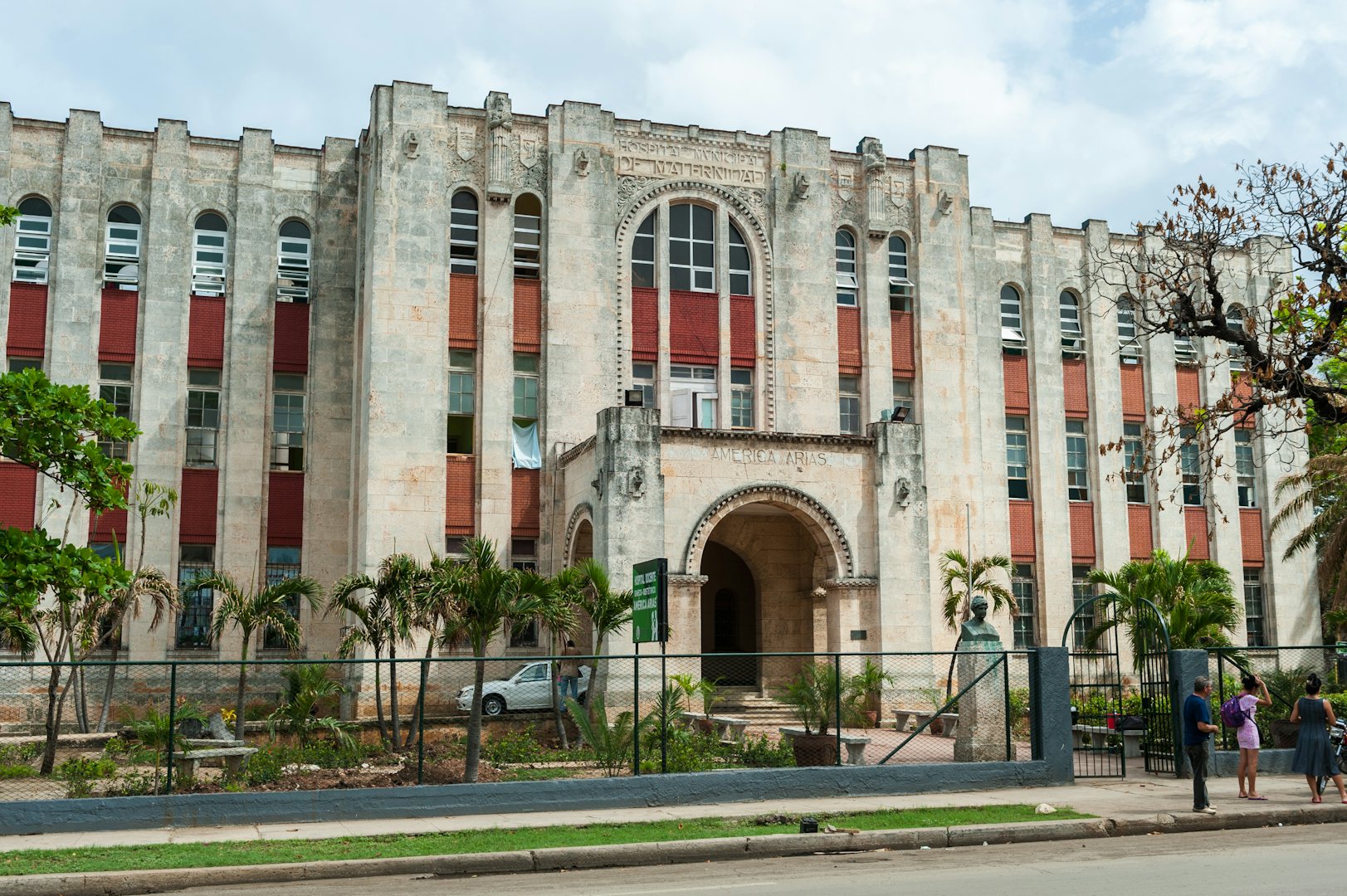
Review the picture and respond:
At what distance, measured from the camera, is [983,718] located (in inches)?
798

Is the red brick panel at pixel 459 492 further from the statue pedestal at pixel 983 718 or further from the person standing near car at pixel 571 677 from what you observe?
the statue pedestal at pixel 983 718

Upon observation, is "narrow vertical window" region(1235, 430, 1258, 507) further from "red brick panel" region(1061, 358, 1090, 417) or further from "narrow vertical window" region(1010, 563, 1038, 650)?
"narrow vertical window" region(1010, 563, 1038, 650)

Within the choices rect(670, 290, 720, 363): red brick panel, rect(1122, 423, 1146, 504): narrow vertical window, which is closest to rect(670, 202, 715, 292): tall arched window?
rect(670, 290, 720, 363): red brick panel

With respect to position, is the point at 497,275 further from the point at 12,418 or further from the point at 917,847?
the point at 917,847

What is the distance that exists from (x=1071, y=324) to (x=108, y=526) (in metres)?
27.9

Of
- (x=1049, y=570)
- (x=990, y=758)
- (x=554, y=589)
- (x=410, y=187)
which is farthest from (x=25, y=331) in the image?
(x=1049, y=570)

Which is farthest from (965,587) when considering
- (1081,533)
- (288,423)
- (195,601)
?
(195,601)

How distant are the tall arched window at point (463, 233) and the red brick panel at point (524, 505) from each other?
5604 mm

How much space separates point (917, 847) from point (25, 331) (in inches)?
1047

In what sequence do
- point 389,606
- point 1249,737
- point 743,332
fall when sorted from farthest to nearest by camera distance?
1. point 743,332
2. point 389,606
3. point 1249,737

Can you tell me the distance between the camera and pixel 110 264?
33281 mm

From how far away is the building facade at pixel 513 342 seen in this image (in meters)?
31.7

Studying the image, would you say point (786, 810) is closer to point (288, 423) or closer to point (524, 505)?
point (524, 505)

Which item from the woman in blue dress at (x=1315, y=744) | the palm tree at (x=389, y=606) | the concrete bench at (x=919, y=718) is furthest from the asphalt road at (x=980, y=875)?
the palm tree at (x=389, y=606)
